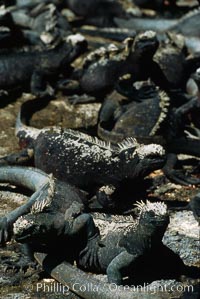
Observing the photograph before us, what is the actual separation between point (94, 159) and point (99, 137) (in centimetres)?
114

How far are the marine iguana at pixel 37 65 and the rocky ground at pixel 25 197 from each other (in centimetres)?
21

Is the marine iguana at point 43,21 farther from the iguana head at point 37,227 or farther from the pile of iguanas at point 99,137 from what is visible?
the iguana head at point 37,227

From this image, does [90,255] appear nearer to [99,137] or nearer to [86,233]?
[86,233]

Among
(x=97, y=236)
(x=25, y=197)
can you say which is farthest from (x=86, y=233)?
(x=25, y=197)

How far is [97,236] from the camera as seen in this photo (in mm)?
6328

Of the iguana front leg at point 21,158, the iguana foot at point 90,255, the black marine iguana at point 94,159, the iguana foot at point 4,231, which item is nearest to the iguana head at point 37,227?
the iguana foot at point 90,255

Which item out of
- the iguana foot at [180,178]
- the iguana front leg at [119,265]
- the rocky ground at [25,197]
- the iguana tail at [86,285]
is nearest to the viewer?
the iguana tail at [86,285]

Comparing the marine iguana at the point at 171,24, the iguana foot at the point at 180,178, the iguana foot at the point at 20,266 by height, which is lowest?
the marine iguana at the point at 171,24

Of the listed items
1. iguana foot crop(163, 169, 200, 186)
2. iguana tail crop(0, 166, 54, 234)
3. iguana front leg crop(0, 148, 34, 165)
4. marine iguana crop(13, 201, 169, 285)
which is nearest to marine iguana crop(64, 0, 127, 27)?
iguana front leg crop(0, 148, 34, 165)

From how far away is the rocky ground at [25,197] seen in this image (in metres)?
6.14

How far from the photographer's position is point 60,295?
6066 millimetres

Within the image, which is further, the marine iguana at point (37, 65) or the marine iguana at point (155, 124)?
the marine iguana at point (37, 65)

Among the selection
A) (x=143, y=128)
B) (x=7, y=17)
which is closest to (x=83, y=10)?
(x=7, y=17)

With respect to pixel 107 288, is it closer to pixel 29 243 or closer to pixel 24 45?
pixel 29 243
